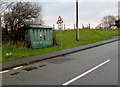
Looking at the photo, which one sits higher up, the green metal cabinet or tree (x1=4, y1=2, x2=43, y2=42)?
tree (x1=4, y1=2, x2=43, y2=42)

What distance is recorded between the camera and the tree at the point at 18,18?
440 inches

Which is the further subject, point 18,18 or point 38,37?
point 18,18

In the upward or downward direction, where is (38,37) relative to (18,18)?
downward

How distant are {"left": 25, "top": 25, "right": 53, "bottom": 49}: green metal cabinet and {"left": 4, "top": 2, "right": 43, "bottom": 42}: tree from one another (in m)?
1.03

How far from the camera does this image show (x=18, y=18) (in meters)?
11.4

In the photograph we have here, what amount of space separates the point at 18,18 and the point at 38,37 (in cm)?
266

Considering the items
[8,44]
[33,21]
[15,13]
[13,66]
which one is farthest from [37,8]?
[13,66]

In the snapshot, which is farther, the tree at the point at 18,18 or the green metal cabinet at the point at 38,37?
the tree at the point at 18,18

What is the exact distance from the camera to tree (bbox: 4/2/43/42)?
11.2 meters

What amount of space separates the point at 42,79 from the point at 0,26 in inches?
320

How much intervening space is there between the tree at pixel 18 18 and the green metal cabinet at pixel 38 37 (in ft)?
3.39

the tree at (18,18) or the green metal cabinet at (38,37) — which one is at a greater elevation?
the tree at (18,18)

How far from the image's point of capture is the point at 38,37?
1096cm

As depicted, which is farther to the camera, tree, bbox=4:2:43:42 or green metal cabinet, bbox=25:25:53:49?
tree, bbox=4:2:43:42
